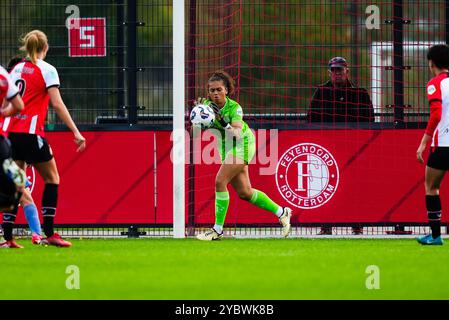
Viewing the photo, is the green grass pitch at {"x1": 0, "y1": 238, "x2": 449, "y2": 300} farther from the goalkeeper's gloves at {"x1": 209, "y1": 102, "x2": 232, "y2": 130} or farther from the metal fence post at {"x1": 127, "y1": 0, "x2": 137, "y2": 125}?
the metal fence post at {"x1": 127, "y1": 0, "x2": 137, "y2": 125}

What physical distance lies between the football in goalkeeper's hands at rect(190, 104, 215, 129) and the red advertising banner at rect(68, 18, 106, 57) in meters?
2.33

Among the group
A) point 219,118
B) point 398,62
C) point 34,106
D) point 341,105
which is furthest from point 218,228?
point 398,62

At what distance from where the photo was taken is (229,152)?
13.9 meters

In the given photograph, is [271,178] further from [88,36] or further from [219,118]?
[88,36]

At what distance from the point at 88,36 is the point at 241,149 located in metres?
2.91

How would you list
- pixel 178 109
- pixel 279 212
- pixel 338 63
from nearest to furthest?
pixel 279 212, pixel 178 109, pixel 338 63

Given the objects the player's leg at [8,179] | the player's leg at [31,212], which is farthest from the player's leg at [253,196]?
the player's leg at [8,179]

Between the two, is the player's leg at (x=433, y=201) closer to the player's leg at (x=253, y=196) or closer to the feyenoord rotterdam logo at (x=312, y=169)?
the player's leg at (x=253, y=196)

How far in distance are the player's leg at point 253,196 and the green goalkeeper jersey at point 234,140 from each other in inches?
9.2

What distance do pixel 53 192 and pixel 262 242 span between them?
2784 millimetres

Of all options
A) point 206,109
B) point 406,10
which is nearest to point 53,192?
point 206,109

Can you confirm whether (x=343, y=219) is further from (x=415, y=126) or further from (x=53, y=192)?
(x=53, y=192)

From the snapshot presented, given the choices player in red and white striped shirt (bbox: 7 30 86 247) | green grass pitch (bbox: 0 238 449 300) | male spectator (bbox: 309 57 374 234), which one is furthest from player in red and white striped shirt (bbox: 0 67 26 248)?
male spectator (bbox: 309 57 374 234)

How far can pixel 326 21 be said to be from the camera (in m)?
15.6
